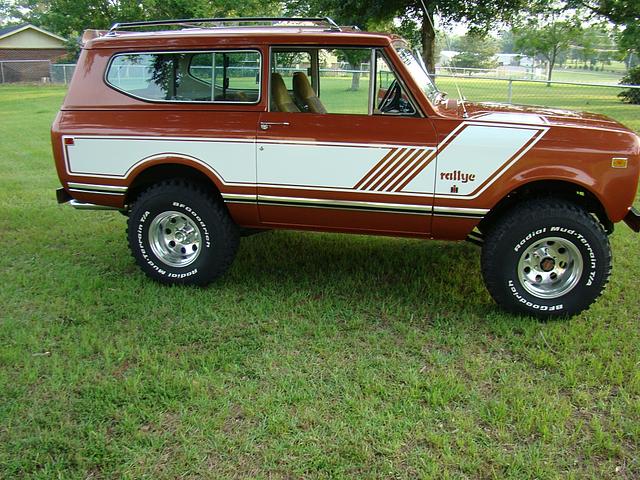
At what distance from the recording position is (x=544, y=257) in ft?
14.0

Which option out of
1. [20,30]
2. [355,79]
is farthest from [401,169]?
[20,30]

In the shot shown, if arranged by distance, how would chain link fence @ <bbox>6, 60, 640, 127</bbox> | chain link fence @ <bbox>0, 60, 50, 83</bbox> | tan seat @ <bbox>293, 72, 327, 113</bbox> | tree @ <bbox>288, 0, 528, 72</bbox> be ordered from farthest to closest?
chain link fence @ <bbox>0, 60, 50, 83</bbox> < chain link fence @ <bbox>6, 60, 640, 127</bbox> < tree @ <bbox>288, 0, 528, 72</bbox> < tan seat @ <bbox>293, 72, 327, 113</bbox>

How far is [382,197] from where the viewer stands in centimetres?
425

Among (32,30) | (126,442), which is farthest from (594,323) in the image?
(32,30)

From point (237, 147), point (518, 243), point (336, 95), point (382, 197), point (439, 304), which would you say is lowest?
point (439, 304)

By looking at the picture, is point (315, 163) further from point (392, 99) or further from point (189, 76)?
point (189, 76)

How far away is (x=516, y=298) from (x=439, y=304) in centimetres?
60

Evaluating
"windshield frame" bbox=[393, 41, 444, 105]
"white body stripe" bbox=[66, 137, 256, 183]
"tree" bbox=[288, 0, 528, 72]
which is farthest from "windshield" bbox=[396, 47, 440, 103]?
"tree" bbox=[288, 0, 528, 72]

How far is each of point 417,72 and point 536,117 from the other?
955 mm

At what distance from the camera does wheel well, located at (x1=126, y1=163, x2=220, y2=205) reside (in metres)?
4.72

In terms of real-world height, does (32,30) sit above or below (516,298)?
above

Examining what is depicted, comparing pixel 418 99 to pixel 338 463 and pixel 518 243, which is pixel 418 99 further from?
pixel 338 463

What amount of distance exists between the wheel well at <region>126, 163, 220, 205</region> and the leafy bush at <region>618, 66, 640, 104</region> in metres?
19.0

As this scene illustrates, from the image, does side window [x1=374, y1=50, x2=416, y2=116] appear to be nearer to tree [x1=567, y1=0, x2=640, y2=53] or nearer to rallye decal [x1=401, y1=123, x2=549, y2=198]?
rallye decal [x1=401, y1=123, x2=549, y2=198]
